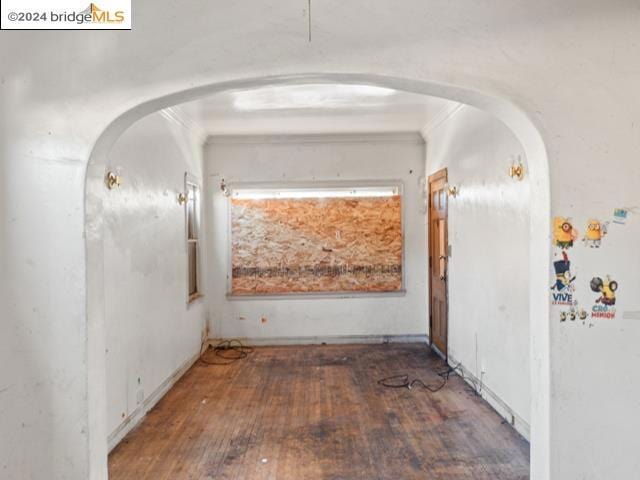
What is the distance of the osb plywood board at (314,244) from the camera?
599 cm

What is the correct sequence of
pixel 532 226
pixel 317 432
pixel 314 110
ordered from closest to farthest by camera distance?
pixel 532 226 → pixel 317 432 → pixel 314 110

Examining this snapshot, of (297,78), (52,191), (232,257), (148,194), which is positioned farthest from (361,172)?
(52,191)

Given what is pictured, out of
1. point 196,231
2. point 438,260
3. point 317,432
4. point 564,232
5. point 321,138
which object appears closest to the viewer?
point 564,232

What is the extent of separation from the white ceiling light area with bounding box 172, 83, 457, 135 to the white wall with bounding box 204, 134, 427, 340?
0.83ft

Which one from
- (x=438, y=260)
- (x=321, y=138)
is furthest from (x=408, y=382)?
(x=321, y=138)

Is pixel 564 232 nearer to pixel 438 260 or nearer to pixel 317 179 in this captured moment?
pixel 438 260

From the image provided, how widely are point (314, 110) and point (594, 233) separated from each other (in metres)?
3.32

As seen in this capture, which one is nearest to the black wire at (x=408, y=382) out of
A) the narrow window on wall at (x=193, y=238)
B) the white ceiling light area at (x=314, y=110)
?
the narrow window on wall at (x=193, y=238)

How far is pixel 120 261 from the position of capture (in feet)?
10.8

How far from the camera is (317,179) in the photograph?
5965mm

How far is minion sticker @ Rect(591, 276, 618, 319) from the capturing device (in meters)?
1.93

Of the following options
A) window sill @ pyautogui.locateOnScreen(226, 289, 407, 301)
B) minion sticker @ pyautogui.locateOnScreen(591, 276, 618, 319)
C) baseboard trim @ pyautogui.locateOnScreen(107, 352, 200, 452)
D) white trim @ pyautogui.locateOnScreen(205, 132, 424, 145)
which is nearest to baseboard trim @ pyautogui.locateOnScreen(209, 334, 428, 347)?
window sill @ pyautogui.locateOnScreen(226, 289, 407, 301)

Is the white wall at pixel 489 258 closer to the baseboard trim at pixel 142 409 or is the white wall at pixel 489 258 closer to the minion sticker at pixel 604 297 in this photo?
the minion sticker at pixel 604 297

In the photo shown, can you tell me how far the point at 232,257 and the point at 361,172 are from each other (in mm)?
2068
